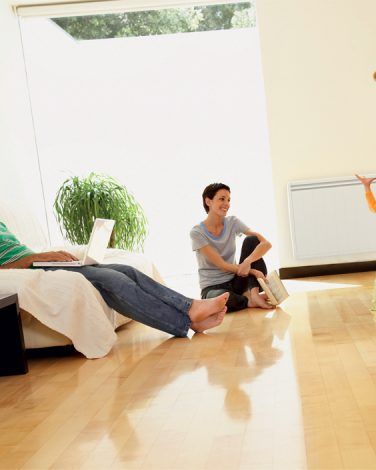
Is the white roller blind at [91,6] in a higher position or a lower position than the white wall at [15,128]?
higher

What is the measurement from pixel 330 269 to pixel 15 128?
270 centimetres

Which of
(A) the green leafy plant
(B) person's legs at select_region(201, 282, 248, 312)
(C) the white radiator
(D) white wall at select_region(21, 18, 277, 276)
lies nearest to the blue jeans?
(B) person's legs at select_region(201, 282, 248, 312)

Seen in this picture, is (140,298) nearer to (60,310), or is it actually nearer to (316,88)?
(60,310)

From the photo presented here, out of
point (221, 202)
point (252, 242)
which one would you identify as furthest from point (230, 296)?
point (221, 202)

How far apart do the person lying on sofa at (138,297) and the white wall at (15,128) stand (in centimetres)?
184

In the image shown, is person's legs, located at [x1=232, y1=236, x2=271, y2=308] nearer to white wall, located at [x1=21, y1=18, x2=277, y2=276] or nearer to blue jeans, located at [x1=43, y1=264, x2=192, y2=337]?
blue jeans, located at [x1=43, y1=264, x2=192, y2=337]

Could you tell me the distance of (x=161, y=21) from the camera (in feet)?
21.9

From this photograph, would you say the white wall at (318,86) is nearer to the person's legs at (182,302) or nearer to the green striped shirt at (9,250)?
the person's legs at (182,302)

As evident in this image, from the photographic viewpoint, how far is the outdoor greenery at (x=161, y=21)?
21.6 feet

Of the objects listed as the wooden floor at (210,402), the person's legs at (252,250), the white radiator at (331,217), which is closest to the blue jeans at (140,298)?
the wooden floor at (210,402)

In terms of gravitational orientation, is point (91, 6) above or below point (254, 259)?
above

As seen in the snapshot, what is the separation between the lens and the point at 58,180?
22.5 feet

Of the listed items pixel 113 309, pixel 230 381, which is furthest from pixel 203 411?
pixel 113 309

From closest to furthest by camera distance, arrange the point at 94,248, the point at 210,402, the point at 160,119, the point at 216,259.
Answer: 1. the point at 210,402
2. the point at 94,248
3. the point at 216,259
4. the point at 160,119
